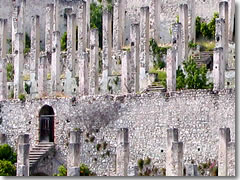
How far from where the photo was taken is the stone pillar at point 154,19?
109 ft

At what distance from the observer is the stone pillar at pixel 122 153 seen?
79.6ft

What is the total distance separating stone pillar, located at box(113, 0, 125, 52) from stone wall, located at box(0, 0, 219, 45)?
122 centimetres

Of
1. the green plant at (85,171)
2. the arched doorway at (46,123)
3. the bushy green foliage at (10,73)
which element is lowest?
the green plant at (85,171)

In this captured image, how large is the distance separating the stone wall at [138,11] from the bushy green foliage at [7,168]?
28.6 ft

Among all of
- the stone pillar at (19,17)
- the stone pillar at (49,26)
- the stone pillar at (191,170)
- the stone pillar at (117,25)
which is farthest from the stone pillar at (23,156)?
the stone pillar at (19,17)

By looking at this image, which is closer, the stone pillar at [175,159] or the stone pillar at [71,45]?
the stone pillar at [175,159]

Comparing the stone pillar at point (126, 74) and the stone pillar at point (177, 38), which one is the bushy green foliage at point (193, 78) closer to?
the stone pillar at point (177, 38)

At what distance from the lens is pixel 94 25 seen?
116ft

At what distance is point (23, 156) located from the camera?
84.4ft

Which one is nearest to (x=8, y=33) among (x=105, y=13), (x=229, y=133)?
(x=105, y=13)

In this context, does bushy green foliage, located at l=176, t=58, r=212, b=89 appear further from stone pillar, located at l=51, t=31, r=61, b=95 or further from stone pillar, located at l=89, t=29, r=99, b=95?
stone pillar, located at l=51, t=31, r=61, b=95

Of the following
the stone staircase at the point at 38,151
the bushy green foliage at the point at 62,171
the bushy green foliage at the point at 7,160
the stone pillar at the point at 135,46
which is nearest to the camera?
the bushy green foliage at the point at 62,171

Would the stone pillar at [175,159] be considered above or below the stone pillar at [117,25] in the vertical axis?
below

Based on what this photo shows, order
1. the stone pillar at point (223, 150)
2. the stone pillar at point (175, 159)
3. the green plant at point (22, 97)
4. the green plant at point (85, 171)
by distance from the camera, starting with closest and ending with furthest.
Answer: the stone pillar at point (223, 150) → the stone pillar at point (175, 159) → the green plant at point (85, 171) → the green plant at point (22, 97)
